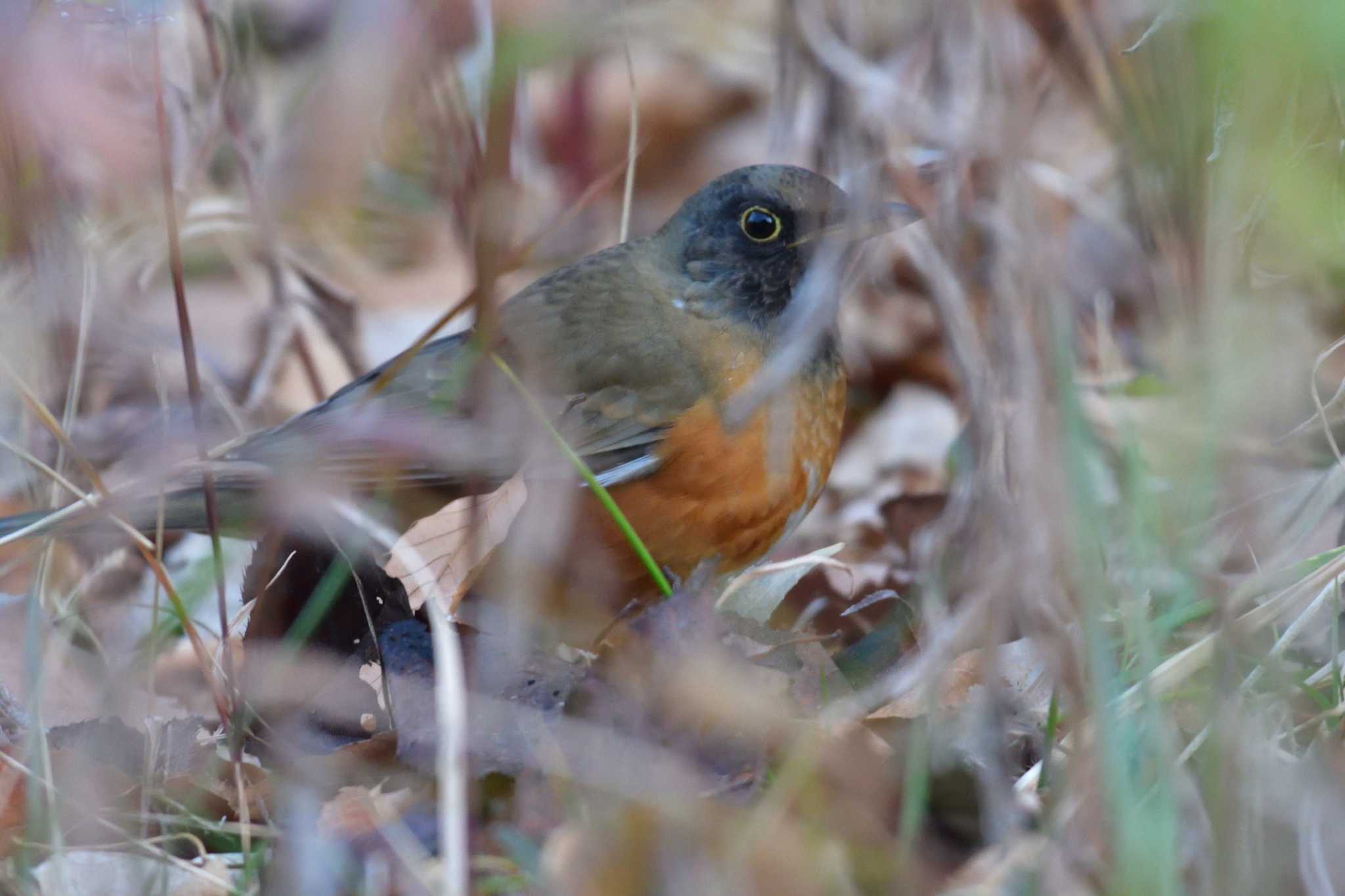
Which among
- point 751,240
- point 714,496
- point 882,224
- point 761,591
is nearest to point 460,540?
point 714,496

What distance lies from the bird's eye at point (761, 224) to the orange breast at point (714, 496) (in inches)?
19.0

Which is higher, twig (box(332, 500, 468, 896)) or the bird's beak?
the bird's beak

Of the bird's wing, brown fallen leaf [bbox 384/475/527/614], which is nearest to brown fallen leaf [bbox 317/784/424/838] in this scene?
brown fallen leaf [bbox 384/475/527/614]

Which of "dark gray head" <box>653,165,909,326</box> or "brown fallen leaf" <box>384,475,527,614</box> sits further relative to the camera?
"dark gray head" <box>653,165,909,326</box>

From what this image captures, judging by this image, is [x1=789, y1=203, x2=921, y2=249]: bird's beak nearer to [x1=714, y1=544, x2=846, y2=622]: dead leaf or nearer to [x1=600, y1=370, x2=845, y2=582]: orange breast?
[x1=600, y1=370, x2=845, y2=582]: orange breast

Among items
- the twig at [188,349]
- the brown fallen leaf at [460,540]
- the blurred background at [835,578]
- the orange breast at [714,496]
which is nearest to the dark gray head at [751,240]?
the blurred background at [835,578]

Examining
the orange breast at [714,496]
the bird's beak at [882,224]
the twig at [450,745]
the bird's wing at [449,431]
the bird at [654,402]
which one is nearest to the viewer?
the twig at [450,745]

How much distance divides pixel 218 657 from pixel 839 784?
1452 mm

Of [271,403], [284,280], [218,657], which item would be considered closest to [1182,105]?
[218,657]

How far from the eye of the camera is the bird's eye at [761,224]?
3570 mm

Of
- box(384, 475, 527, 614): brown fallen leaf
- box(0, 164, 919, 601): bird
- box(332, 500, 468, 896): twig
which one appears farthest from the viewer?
box(0, 164, 919, 601): bird

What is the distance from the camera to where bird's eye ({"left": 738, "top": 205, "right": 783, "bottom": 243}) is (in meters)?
3.57

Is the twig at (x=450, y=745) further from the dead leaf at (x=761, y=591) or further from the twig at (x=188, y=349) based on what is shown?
the dead leaf at (x=761, y=591)

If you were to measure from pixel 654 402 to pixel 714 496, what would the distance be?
30 centimetres
